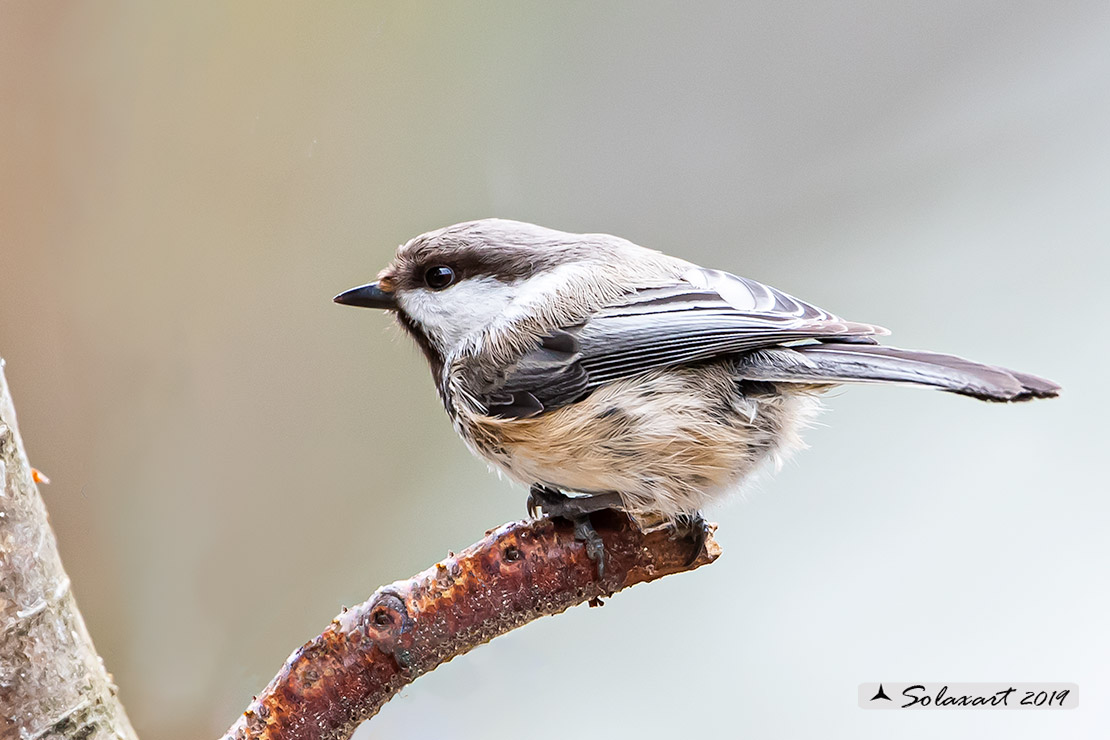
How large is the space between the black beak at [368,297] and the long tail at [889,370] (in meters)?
0.53

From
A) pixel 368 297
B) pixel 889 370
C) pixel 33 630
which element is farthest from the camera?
pixel 368 297

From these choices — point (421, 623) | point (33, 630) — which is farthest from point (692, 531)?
point (33, 630)

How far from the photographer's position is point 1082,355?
1566mm

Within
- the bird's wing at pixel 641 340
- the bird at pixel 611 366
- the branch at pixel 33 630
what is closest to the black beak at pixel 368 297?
the bird at pixel 611 366

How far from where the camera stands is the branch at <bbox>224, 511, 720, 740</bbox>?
96cm

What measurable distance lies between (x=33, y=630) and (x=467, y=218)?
3.27 ft

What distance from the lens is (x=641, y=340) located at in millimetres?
1178

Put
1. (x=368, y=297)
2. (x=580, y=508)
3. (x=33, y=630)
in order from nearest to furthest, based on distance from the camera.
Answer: (x=33, y=630) → (x=580, y=508) → (x=368, y=297)

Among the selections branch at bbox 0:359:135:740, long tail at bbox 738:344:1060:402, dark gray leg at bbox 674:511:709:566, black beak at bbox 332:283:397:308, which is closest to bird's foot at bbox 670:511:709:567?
dark gray leg at bbox 674:511:709:566

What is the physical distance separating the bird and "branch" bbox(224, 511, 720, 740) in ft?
0.16

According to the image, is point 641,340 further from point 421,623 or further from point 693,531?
point 421,623

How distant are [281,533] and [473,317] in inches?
28.5

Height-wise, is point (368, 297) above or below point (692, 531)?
above

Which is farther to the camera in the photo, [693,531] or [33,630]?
[693,531]
